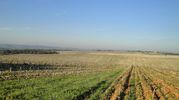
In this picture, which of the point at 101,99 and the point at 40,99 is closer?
the point at 40,99

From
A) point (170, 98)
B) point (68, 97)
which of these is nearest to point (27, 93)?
point (68, 97)

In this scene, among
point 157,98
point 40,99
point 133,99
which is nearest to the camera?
point 40,99

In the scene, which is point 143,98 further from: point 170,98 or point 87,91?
point 87,91

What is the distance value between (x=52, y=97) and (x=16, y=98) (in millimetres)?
2113

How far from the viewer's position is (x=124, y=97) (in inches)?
751

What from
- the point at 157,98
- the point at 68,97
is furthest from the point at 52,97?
the point at 157,98

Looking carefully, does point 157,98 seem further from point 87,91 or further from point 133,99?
point 87,91

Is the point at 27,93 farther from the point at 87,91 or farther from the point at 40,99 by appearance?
the point at 87,91

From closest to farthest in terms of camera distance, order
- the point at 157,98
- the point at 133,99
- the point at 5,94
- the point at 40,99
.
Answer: the point at 40,99 → the point at 5,94 → the point at 133,99 → the point at 157,98

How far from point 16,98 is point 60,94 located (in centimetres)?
316

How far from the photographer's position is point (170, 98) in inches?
793

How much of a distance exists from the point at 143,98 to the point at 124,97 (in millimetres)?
1315

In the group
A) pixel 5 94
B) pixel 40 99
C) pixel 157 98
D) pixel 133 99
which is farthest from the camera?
pixel 157 98

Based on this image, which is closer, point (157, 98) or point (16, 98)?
point (16, 98)
